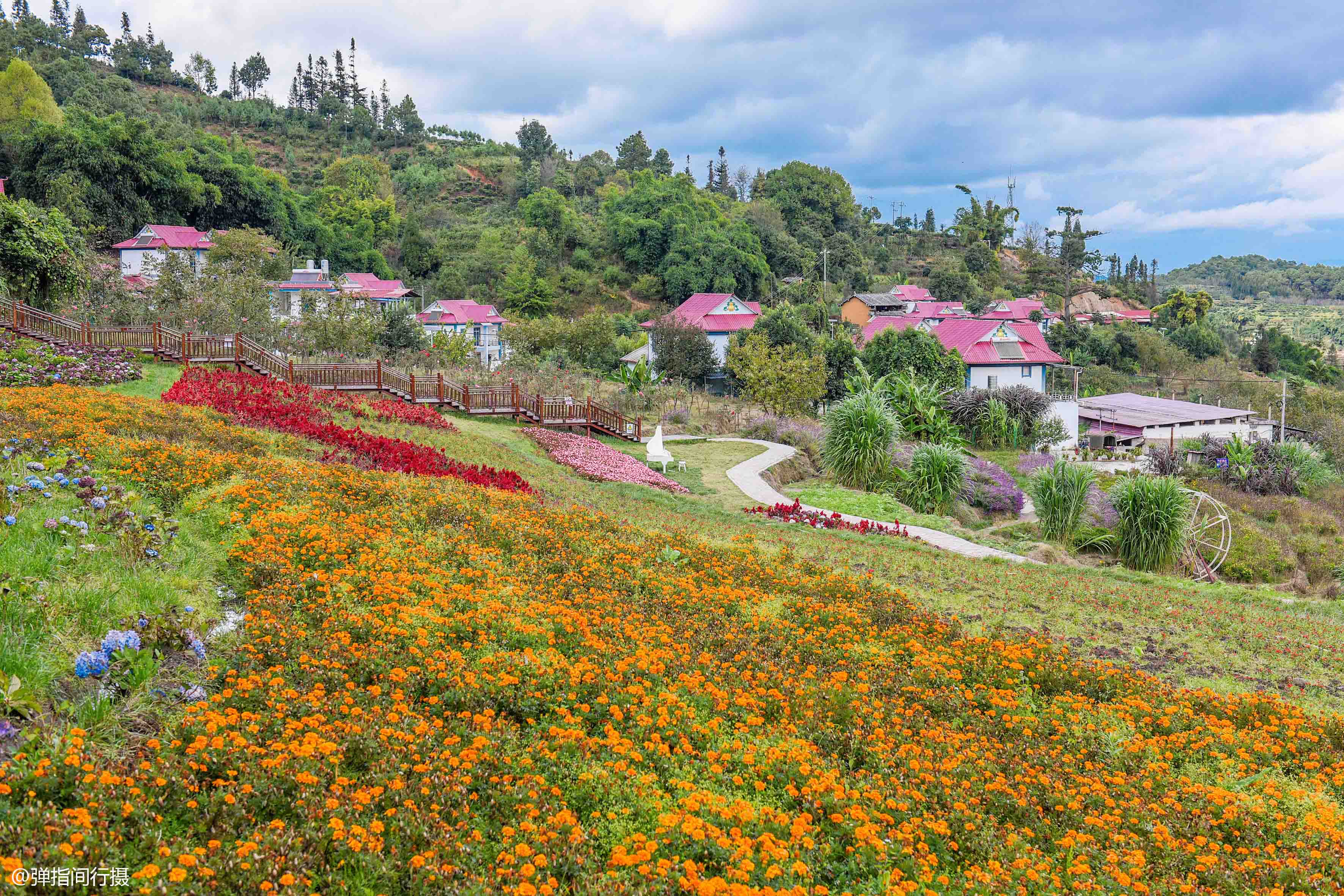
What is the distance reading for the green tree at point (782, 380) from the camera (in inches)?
1329

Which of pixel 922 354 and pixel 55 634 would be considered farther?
pixel 922 354

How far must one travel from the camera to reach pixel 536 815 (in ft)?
→ 14.0

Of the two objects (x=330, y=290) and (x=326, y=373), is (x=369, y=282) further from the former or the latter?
(x=326, y=373)

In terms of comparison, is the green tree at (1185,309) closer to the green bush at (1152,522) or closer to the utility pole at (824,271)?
the utility pole at (824,271)

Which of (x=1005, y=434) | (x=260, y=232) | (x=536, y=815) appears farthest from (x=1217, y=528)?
(x=260, y=232)

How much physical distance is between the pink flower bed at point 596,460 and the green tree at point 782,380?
11137 mm

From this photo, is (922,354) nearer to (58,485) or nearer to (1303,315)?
(58,485)

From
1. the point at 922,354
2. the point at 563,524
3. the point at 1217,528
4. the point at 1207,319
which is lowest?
the point at 1217,528

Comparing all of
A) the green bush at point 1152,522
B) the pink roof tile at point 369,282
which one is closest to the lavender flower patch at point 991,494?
the green bush at point 1152,522

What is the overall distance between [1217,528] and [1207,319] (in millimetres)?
86261

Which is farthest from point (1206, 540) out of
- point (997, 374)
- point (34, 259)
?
point (34, 259)

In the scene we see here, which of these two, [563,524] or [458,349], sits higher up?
[458,349]

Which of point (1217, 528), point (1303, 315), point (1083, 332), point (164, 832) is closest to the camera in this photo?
point (164, 832)

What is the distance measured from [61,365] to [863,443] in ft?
60.8
